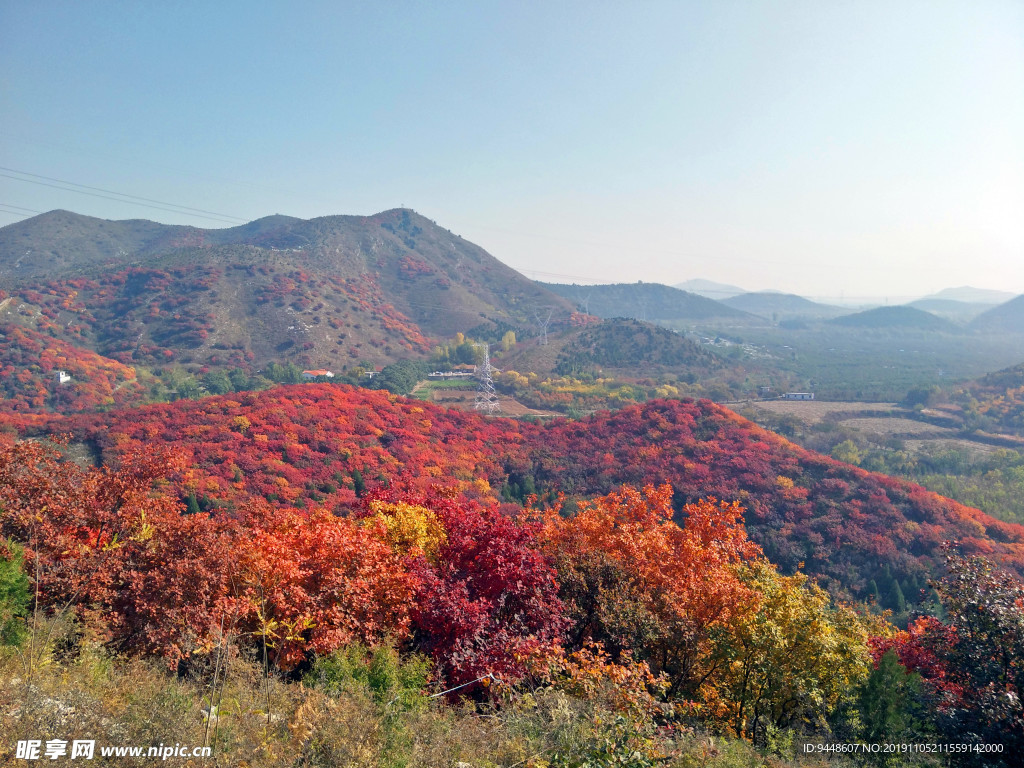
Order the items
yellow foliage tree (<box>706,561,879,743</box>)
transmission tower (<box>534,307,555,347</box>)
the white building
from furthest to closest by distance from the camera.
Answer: transmission tower (<box>534,307,555,347</box>), the white building, yellow foliage tree (<box>706,561,879,743</box>)

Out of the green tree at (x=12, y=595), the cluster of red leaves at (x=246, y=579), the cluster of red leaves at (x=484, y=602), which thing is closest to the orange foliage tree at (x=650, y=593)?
the cluster of red leaves at (x=484, y=602)

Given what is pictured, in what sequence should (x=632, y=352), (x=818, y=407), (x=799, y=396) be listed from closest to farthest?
(x=818, y=407)
(x=799, y=396)
(x=632, y=352)

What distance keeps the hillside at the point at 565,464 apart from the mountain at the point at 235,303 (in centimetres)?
5922

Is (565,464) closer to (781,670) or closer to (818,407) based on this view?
(781,670)

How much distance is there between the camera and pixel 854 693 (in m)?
12.8

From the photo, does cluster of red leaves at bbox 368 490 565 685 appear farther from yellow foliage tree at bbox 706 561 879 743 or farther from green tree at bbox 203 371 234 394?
green tree at bbox 203 371 234 394

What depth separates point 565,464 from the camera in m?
51.4

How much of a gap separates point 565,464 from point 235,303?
96.7 m

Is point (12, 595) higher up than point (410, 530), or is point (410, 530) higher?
point (12, 595)

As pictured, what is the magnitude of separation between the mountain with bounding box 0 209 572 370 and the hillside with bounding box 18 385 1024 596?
2331 inches

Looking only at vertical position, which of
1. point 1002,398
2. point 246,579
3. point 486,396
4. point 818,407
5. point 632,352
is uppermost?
point 632,352

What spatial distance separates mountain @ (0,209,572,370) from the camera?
334 feet

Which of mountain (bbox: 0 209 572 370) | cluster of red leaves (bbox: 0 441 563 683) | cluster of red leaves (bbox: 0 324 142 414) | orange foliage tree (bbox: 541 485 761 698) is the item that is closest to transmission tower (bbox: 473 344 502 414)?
mountain (bbox: 0 209 572 370)

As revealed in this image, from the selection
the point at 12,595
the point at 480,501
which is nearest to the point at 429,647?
the point at 12,595
